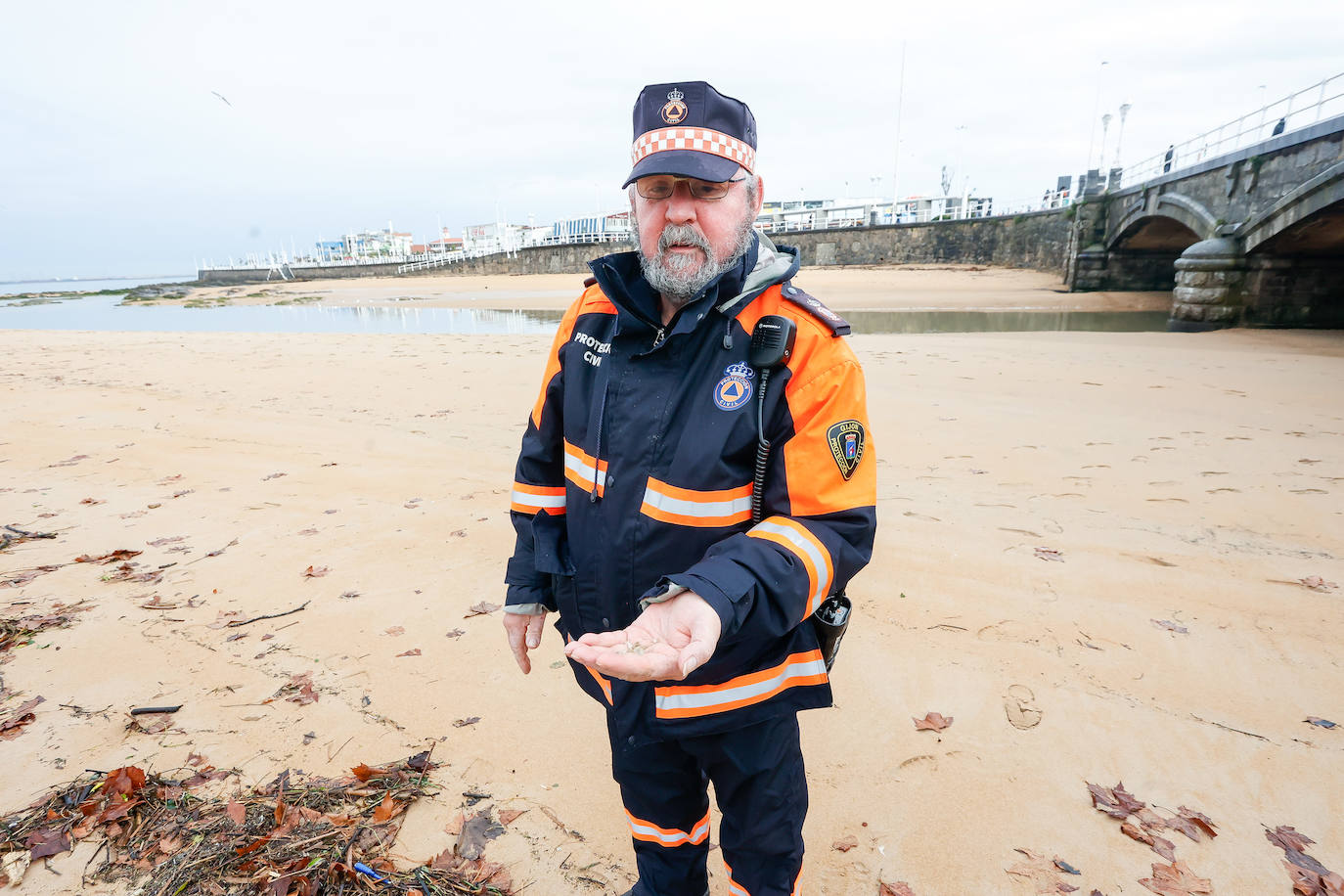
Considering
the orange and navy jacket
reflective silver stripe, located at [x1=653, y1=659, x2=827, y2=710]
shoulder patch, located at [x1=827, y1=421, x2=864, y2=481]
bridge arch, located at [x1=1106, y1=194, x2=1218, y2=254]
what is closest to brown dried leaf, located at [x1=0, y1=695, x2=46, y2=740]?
the orange and navy jacket

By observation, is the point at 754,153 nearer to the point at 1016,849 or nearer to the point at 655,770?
the point at 655,770

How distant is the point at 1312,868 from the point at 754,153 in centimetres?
288

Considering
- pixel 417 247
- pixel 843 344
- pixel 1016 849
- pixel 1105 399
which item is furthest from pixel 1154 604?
pixel 417 247

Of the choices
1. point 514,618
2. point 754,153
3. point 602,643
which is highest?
point 754,153

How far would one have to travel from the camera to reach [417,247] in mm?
113062

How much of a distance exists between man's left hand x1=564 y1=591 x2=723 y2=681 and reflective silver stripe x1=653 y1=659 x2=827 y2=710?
0.38m

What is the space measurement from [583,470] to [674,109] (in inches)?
38.7

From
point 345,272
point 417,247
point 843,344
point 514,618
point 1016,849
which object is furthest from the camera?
point 417,247

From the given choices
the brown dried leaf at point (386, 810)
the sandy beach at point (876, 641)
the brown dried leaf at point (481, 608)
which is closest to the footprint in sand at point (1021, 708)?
the sandy beach at point (876, 641)

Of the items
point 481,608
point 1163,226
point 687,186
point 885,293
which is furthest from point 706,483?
point 885,293

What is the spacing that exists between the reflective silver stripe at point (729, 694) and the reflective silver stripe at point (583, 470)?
0.56 meters

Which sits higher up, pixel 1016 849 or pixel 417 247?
pixel 417 247

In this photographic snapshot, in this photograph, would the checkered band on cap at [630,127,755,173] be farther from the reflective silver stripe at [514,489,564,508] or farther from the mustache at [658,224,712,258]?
the reflective silver stripe at [514,489,564,508]

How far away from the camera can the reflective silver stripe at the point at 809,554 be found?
4.85 ft
